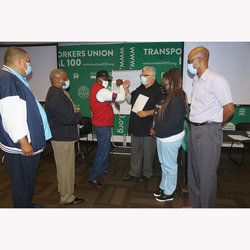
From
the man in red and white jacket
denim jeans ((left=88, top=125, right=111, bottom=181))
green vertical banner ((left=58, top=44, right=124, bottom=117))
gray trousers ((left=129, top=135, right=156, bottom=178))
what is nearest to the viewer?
the man in red and white jacket

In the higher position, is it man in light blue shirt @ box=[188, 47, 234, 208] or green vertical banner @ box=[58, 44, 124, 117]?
green vertical banner @ box=[58, 44, 124, 117]

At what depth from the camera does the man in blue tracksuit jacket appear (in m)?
1.60

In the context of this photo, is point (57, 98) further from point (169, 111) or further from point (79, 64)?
point (79, 64)

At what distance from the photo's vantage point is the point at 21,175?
1.81 meters

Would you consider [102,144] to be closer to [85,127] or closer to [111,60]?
[85,127]

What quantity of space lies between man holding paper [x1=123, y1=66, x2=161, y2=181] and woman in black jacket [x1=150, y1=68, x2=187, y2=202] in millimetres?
515

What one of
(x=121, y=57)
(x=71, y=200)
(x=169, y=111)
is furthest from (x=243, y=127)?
(x=71, y=200)

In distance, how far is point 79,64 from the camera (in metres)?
5.28

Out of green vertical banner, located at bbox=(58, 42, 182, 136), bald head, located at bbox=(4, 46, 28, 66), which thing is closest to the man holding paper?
bald head, located at bbox=(4, 46, 28, 66)

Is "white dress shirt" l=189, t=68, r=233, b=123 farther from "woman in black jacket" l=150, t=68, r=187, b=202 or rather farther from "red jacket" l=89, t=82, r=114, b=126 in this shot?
"red jacket" l=89, t=82, r=114, b=126

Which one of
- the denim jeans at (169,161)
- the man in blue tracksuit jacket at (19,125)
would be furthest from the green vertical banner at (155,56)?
the man in blue tracksuit jacket at (19,125)

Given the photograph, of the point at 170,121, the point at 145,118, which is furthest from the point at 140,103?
the point at 170,121

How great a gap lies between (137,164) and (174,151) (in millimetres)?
984

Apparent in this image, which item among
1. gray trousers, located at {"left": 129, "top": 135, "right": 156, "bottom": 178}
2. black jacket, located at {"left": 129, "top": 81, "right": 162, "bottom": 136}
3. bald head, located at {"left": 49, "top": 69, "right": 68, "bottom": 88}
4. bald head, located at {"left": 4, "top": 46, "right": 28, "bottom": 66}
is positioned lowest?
gray trousers, located at {"left": 129, "top": 135, "right": 156, "bottom": 178}
